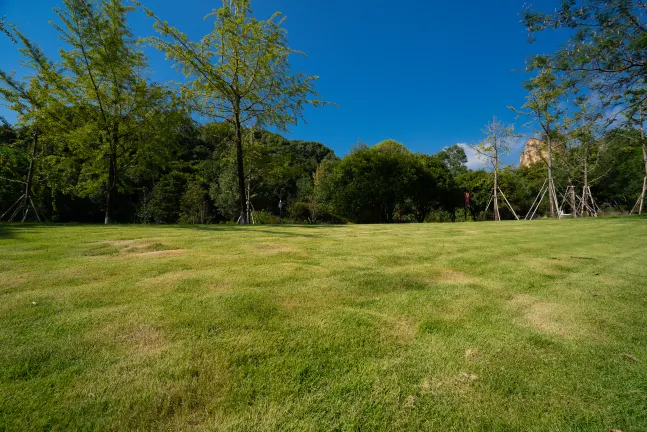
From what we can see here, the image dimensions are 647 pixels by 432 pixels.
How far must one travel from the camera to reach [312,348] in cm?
169

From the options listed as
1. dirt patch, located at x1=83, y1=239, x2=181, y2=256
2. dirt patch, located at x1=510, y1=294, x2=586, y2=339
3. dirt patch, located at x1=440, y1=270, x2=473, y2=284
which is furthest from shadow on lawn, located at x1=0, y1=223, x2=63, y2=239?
dirt patch, located at x1=510, y1=294, x2=586, y2=339

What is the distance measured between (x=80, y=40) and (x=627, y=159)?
42.5m

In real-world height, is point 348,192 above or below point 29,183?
above

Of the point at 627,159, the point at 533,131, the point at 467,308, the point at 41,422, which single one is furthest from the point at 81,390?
the point at 627,159

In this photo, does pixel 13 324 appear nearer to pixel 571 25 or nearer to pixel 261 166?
pixel 261 166

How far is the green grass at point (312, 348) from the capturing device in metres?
1.24

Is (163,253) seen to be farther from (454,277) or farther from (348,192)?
(348,192)

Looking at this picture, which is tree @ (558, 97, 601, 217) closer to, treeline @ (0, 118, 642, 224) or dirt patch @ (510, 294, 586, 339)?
treeline @ (0, 118, 642, 224)

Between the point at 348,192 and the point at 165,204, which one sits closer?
the point at 348,192

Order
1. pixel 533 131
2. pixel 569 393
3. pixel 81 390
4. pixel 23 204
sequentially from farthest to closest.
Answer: pixel 533 131
pixel 23 204
pixel 569 393
pixel 81 390

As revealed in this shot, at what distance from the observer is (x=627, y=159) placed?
92.4 ft

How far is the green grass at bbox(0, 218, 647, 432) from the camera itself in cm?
124

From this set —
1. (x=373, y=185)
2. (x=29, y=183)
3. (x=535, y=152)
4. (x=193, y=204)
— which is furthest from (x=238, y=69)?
(x=535, y=152)

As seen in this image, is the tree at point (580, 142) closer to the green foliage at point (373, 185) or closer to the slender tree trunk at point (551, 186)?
the slender tree trunk at point (551, 186)
